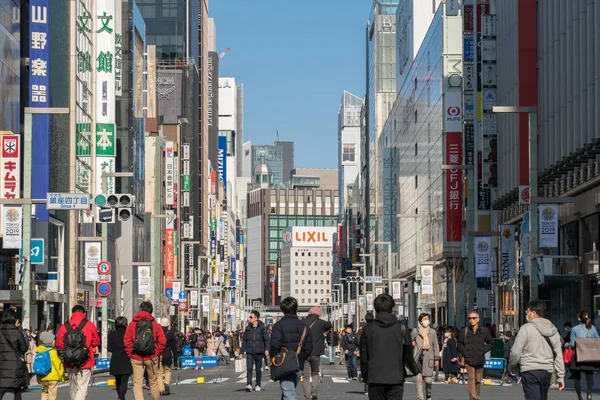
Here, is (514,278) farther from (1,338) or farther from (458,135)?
(1,338)

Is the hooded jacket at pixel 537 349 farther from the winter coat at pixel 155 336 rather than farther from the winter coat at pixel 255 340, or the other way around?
the winter coat at pixel 255 340

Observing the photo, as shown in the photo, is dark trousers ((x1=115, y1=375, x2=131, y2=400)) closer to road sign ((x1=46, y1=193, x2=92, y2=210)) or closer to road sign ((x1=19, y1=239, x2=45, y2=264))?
road sign ((x1=46, y1=193, x2=92, y2=210))

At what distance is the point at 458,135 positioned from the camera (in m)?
74.4

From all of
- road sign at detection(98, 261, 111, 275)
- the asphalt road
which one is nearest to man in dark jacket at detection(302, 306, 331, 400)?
the asphalt road

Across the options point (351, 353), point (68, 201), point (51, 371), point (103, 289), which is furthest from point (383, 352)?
point (103, 289)

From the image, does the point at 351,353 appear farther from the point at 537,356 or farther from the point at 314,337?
the point at 537,356

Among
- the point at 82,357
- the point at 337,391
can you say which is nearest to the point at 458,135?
the point at 337,391

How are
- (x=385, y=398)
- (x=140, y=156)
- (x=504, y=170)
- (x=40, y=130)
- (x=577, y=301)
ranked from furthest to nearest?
(x=140, y=156) < (x=504, y=170) < (x=40, y=130) < (x=577, y=301) < (x=385, y=398)

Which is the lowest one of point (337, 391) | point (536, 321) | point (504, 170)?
point (337, 391)

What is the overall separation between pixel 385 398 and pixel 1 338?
7262mm

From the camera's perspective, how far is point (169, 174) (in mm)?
110500

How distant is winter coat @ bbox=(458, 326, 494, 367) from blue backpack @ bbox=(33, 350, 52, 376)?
7.05m

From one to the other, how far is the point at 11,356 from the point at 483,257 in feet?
129

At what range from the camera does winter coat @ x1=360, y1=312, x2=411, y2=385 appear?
1356 cm
